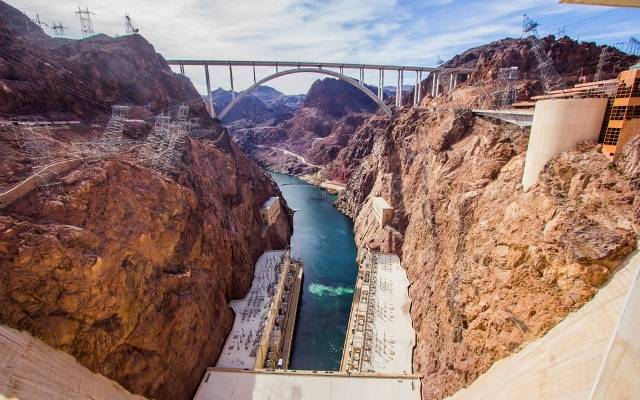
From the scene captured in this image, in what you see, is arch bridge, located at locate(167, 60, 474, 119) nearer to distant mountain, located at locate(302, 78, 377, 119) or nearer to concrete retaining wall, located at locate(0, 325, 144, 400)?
concrete retaining wall, located at locate(0, 325, 144, 400)

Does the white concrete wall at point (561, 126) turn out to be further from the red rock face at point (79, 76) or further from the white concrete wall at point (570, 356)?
the red rock face at point (79, 76)

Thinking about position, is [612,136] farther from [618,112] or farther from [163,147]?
[163,147]

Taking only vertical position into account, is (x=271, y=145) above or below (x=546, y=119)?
below

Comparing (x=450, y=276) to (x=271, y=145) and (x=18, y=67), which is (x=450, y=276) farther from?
(x=271, y=145)

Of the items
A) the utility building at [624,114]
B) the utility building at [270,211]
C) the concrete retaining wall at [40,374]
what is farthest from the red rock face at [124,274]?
the utility building at [624,114]

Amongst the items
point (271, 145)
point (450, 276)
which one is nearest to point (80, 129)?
point (450, 276)

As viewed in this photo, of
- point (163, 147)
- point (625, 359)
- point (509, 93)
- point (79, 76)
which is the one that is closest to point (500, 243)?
point (625, 359)

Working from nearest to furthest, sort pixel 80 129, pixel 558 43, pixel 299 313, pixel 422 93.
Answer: pixel 80 129
pixel 299 313
pixel 558 43
pixel 422 93
